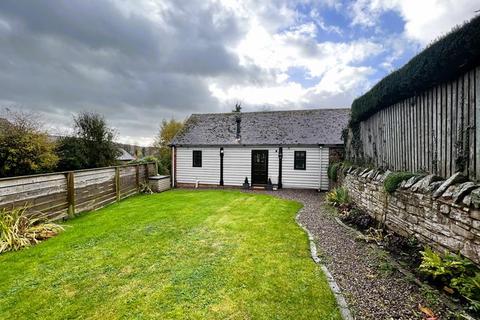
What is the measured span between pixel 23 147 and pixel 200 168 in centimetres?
854

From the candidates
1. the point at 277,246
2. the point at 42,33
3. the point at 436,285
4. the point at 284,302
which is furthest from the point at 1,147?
the point at 436,285

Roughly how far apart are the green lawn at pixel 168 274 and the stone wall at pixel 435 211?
179cm

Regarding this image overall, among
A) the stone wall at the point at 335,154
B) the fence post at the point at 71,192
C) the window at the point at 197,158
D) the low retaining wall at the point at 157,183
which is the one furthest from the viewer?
the window at the point at 197,158

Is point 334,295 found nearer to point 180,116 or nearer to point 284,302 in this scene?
point 284,302

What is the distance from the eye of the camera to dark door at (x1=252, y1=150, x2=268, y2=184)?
13.6m

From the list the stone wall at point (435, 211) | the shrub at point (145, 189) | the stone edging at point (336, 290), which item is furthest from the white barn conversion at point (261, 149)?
the stone edging at point (336, 290)

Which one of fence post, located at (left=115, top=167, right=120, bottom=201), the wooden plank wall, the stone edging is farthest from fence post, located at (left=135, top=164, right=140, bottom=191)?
the wooden plank wall

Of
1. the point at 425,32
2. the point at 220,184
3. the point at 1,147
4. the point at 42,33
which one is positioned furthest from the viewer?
the point at 220,184

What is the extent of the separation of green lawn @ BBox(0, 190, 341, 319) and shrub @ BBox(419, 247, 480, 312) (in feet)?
4.51

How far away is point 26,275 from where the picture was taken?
3.53 m

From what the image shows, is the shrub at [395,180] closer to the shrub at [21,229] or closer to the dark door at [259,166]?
the shrub at [21,229]

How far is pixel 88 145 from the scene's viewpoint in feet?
42.4

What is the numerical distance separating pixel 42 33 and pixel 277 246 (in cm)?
1125

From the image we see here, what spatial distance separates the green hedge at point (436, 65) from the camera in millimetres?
2887
